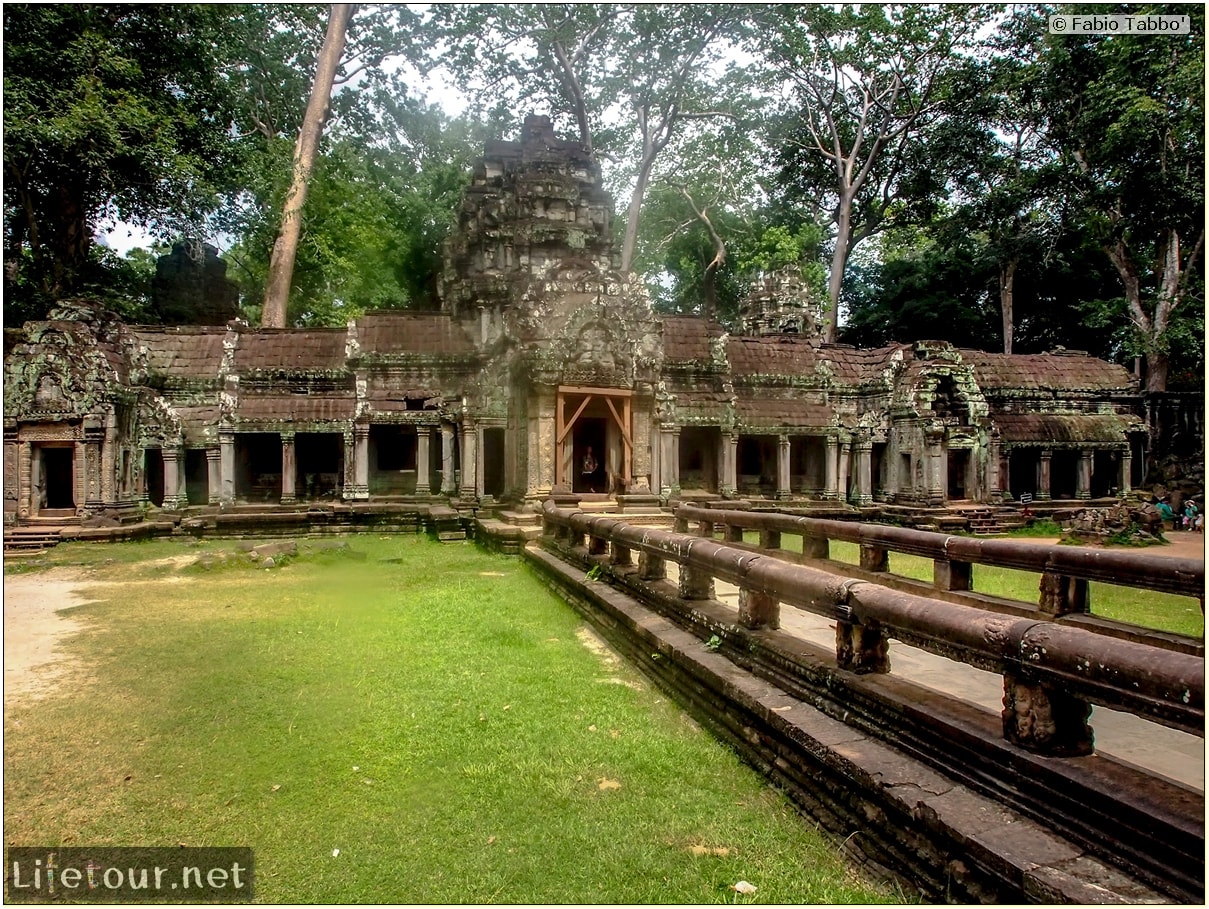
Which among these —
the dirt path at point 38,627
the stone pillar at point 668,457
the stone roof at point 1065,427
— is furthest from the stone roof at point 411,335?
the stone roof at point 1065,427

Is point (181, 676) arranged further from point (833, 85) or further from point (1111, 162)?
point (833, 85)

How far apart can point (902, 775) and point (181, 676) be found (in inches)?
228

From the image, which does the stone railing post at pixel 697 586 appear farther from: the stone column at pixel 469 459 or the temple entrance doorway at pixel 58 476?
the temple entrance doorway at pixel 58 476

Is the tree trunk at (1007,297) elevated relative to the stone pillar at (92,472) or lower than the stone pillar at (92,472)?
elevated

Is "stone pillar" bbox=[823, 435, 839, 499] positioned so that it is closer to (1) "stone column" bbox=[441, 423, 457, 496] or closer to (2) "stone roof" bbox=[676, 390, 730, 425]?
(2) "stone roof" bbox=[676, 390, 730, 425]

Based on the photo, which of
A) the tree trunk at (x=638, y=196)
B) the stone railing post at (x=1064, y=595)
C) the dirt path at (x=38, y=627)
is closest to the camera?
the stone railing post at (x=1064, y=595)

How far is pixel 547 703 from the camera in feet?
17.0

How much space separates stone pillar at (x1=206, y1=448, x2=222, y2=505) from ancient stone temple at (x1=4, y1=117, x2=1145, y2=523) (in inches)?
2.1

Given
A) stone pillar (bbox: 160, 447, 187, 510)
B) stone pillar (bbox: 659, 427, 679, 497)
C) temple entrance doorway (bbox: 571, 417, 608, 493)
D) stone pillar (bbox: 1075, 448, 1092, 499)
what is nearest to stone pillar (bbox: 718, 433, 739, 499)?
stone pillar (bbox: 659, 427, 679, 497)

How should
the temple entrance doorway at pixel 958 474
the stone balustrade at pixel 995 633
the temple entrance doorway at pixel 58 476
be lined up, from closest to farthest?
1. the stone balustrade at pixel 995 633
2. the temple entrance doorway at pixel 58 476
3. the temple entrance doorway at pixel 958 474

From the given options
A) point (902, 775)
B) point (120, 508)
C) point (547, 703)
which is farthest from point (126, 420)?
point (902, 775)

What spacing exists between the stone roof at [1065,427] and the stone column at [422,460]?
1685cm

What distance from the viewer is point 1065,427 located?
21469mm

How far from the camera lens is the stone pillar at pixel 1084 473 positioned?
21.7 m
